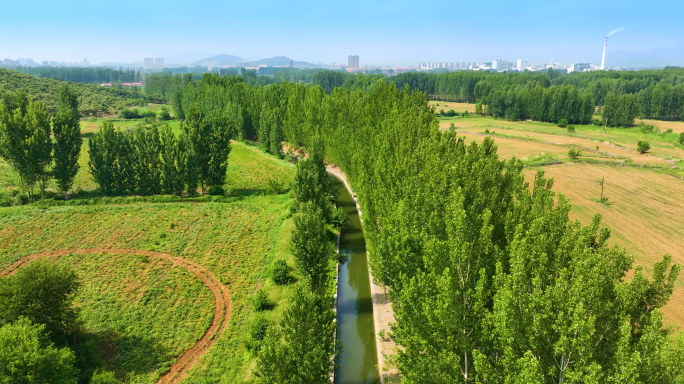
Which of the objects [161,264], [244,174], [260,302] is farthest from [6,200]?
[260,302]

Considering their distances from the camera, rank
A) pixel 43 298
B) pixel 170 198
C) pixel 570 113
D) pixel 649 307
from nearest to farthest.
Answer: pixel 649 307 < pixel 43 298 < pixel 170 198 < pixel 570 113

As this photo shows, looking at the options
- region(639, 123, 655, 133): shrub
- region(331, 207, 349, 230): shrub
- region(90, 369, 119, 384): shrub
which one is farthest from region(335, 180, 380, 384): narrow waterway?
region(639, 123, 655, 133): shrub

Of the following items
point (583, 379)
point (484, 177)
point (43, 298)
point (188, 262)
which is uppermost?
point (484, 177)

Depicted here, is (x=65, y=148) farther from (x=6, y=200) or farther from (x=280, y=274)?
(x=280, y=274)

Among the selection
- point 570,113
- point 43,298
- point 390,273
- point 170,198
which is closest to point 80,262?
point 43,298

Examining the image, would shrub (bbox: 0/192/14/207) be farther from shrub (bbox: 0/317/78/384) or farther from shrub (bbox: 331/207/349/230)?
shrub (bbox: 331/207/349/230)

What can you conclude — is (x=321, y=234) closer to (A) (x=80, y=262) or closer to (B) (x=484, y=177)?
(B) (x=484, y=177)
